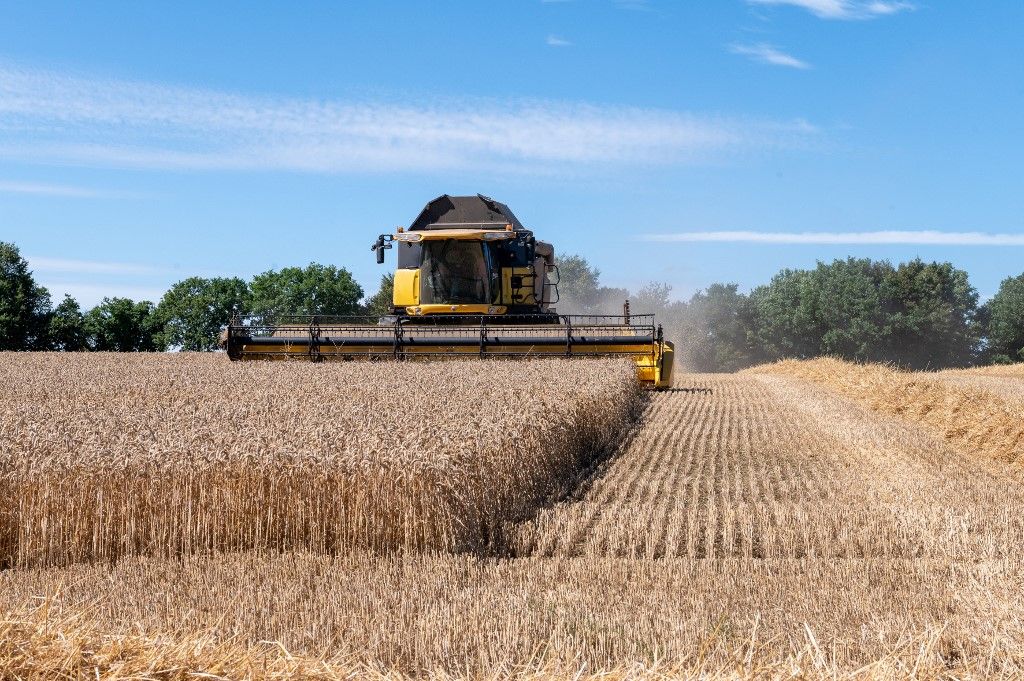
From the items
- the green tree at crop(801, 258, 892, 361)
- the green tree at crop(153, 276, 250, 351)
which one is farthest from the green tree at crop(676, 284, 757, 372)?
the green tree at crop(153, 276, 250, 351)

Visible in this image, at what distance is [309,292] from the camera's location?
63250 millimetres

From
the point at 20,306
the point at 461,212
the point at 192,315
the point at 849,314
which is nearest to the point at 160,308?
the point at 192,315

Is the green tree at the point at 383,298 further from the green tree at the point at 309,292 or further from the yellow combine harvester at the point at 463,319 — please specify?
the yellow combine harvester at the point at 463,319

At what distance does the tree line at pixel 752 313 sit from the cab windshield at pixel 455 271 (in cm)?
3045

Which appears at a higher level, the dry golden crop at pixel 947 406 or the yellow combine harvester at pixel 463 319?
the yellow combine harvester at pixel 463 319

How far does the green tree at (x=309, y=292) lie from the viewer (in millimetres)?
62969

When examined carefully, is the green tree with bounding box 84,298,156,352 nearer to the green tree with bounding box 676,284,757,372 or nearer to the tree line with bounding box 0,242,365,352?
the tree line with bounding box 0,242,365,352

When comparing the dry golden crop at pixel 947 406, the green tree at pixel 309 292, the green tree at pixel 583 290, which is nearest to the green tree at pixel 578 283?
the green tree at pixel 583 290

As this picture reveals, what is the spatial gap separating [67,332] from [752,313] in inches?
1836

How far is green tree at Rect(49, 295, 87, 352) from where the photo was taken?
1996 inches

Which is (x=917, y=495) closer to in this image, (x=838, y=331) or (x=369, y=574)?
(x=369, y=574)

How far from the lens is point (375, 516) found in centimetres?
766

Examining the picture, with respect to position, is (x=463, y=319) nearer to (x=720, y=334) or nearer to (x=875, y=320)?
(x=875, y=320)

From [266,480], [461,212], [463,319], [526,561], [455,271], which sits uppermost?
[461,212]
